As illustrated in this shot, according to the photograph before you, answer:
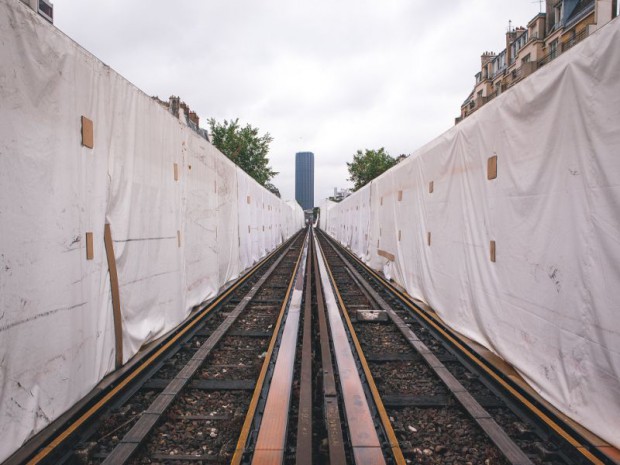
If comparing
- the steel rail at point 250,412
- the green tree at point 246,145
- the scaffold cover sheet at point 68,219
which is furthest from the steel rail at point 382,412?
the green tree at point 246,145

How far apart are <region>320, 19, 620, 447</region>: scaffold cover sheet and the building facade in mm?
14624

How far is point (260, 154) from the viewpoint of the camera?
35.4 m

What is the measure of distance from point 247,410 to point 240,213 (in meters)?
7.72

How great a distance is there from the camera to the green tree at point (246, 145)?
33688mm

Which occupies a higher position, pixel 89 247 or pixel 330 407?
pixel 89 247

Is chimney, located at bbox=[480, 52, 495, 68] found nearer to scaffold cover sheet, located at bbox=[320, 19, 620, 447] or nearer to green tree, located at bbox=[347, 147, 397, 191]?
green tree, located at bbox=[347, 147, 397, 191]

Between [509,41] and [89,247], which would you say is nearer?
[89,247]

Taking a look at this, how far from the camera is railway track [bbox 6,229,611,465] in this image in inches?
90.8

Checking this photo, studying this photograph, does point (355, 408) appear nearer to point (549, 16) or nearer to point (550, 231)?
point (550, 231)

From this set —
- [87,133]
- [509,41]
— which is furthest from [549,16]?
[87,133]

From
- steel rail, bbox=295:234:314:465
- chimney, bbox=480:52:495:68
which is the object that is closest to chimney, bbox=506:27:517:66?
chimney, bbox=480:52:495:68

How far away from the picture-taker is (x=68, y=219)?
108 inches

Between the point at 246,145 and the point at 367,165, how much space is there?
1998 cm

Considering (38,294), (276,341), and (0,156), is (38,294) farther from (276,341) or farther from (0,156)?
(276,341)
